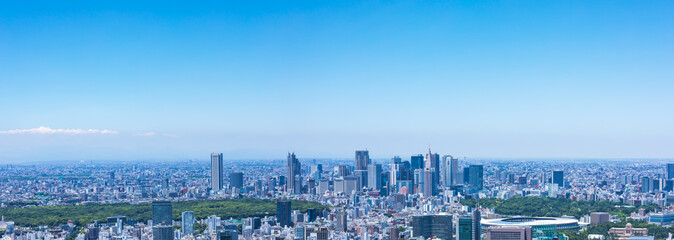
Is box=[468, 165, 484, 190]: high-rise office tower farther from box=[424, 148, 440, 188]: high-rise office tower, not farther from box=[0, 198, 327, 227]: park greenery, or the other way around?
box=[0, 198, 327, 227]: park greenery

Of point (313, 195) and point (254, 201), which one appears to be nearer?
point (254, 201)

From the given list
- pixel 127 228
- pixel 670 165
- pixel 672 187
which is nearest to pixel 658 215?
pixel 672 187

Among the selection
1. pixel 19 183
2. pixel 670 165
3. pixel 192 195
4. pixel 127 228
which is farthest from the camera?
pixel 670 165

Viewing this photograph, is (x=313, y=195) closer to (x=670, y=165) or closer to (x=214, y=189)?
(x=214, y=189)

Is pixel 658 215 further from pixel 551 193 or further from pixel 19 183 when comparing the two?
pixel 19 183

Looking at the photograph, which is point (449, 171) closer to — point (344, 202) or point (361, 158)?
point (361, 158)

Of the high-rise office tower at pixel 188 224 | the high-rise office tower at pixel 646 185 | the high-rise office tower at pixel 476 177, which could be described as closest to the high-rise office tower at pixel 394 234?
the high-rise office tower at pixel 188 224

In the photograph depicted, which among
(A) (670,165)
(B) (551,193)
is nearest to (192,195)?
(B) (551,193)

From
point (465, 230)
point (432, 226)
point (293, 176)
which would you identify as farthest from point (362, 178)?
point (465, 230)

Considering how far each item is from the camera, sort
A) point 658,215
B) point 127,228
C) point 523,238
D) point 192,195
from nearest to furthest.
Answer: point 523,238, point 127,228, point 658,215, point 192,195
